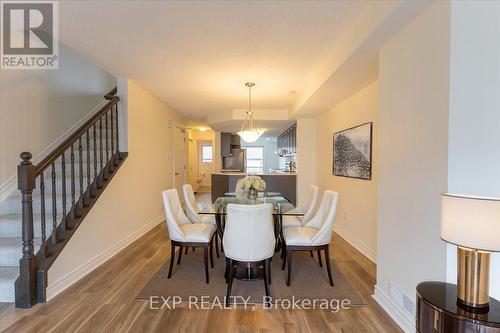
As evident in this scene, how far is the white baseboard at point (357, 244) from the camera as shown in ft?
11.0

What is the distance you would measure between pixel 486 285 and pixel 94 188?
356cm

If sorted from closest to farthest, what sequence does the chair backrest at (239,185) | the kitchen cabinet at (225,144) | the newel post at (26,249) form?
the newel post at (26,249) → the chair backrest at (239,185) → the kitchen cabinet at (225,144)

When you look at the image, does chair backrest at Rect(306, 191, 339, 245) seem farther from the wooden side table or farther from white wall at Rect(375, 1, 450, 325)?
the wooden side table

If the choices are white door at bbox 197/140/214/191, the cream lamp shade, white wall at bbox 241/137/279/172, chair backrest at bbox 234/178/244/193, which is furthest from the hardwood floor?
white wall at bbox 241/137/279/172

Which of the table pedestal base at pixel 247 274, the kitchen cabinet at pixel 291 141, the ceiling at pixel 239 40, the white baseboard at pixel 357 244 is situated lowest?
the table pedestal base at pixel 247 274

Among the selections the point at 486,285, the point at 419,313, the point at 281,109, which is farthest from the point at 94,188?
the point at 281,109

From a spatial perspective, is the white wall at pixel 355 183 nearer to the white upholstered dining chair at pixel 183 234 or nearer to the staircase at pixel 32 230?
the white upholstered dining chair at pixel 183 234

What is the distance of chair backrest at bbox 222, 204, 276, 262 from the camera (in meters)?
2.23

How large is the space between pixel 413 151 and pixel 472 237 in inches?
31.4

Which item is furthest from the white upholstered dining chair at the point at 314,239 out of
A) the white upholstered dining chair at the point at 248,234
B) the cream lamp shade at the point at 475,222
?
the cream lamp shade at the point at 475,222

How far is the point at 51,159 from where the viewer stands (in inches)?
99.1

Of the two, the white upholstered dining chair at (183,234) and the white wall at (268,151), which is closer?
the white upholstered dining chair at (183,234)

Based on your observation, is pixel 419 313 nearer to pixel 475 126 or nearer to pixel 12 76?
pixel 475 126

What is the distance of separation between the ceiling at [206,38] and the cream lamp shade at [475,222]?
1.64m
